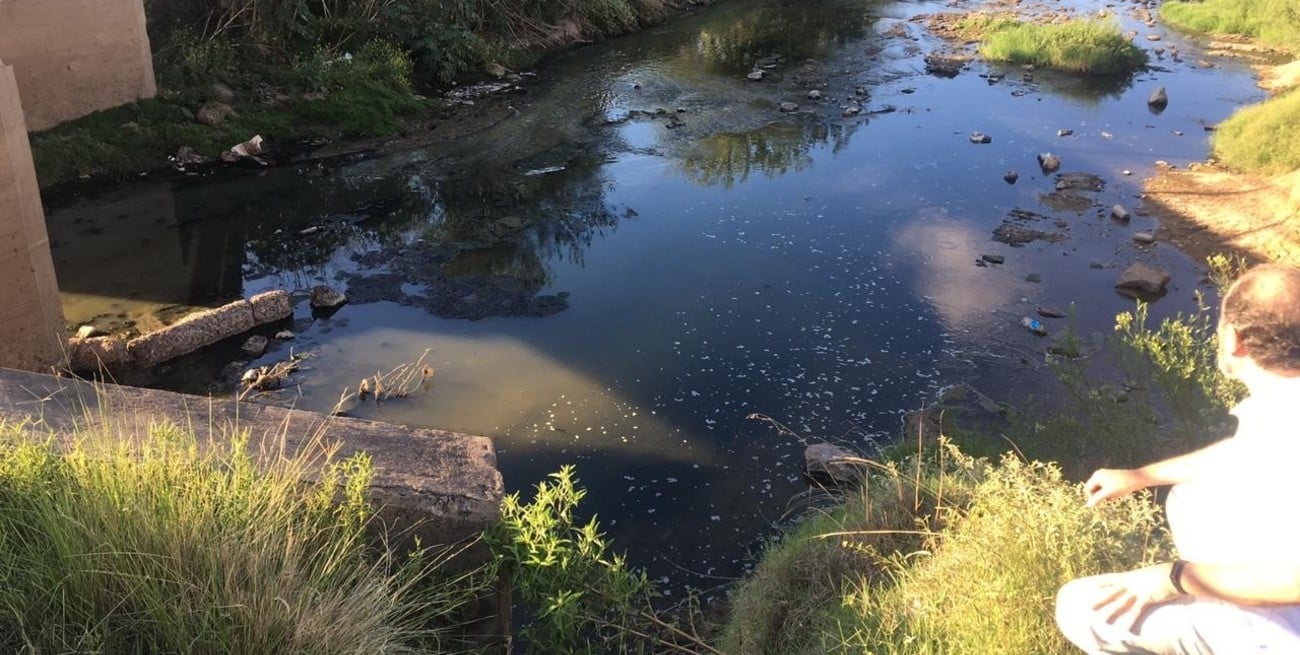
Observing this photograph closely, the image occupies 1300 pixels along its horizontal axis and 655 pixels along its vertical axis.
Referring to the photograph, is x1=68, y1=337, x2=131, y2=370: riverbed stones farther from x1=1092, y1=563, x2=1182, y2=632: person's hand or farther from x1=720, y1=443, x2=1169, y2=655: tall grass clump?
x1=1092, y1=563, x2=1182, y2=632: person's hand

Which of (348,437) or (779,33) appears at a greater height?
(348,437)

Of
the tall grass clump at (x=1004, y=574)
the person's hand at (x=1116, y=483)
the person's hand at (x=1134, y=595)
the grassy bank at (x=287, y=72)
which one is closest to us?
the person's hand at (x=1134, y=595)

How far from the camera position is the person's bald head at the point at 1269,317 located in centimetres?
218

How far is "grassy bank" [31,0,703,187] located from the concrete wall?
0.72 ft

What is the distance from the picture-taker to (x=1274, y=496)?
2.10 m

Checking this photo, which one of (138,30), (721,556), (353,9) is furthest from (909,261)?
(353,9)

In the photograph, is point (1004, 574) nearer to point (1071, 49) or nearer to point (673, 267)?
point (673, 267)

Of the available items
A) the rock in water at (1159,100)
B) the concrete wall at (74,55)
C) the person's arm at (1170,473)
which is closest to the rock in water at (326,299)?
the concrete wall at (74,55)

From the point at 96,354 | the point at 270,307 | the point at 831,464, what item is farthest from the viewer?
the point at 270,307

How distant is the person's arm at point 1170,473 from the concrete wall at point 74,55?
1105 centimetres

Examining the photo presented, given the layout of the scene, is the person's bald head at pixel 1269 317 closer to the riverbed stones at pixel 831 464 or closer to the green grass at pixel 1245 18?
the riverbed stones at pixel 831 464

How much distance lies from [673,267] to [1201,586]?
276 inches

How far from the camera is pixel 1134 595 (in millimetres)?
2398

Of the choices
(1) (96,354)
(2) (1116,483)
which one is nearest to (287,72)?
(1) (96,354)
